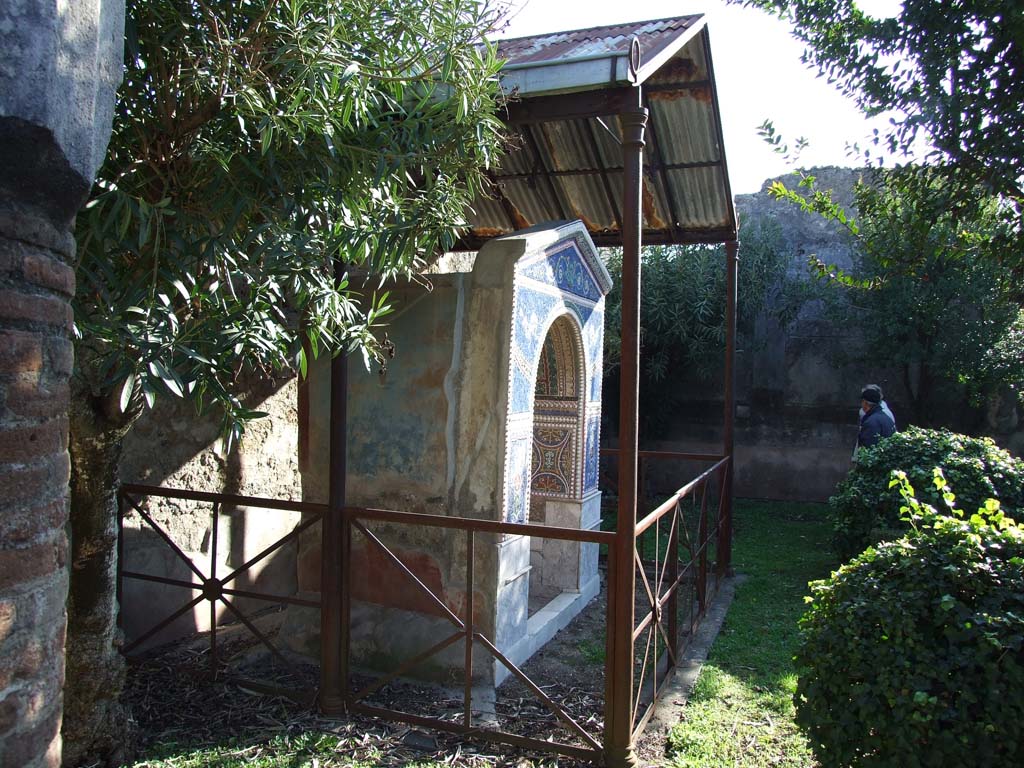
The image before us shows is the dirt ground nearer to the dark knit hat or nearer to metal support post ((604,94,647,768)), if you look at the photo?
metal support post ((604,94,647,768))

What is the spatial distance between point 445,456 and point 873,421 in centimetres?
485

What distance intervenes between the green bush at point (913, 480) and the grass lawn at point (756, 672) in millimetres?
753

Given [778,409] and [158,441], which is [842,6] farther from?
[778,409]

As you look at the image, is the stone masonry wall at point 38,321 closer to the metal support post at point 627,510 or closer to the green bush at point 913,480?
the metal support post at point 627,510

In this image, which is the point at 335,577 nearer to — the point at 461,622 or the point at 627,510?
the point at 461,622

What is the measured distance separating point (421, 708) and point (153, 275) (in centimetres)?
267

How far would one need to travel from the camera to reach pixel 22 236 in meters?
1.24

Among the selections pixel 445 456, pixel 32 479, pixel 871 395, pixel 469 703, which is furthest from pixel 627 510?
pixel 871 395

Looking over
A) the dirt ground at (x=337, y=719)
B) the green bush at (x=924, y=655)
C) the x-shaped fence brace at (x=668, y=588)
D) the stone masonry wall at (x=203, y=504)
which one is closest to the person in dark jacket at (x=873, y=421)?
the x-shaped fence brace at (x=668, y=588)

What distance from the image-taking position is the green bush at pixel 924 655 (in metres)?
2.48

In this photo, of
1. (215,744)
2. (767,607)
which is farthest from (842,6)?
(215,744)

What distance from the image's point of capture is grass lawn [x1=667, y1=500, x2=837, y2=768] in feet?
12.2

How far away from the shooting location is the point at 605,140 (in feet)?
19.4

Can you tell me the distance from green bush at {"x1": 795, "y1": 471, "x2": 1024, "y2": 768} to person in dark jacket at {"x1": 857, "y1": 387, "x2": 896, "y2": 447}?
4829mm
